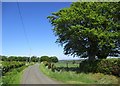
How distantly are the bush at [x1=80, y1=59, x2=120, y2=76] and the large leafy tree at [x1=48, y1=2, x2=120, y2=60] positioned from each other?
273cm

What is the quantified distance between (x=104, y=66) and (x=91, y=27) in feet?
22.7

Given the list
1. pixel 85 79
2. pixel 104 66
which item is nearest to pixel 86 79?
pixel 85 79

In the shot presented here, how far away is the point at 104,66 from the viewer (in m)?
35.8

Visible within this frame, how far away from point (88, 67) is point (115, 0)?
36.2 ft

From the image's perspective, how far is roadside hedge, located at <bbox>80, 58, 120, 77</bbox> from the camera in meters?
33.5

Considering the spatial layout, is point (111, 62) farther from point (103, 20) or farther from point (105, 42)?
point (103, 20)

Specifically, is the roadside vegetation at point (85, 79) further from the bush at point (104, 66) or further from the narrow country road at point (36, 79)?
the bush at point (104, 66)

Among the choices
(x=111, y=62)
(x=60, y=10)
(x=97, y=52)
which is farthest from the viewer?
(x=60, y=10)

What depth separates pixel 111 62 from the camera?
3425cm

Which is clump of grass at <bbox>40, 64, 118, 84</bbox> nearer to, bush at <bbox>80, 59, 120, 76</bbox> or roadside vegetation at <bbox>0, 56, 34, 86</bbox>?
bush at <bbox>80, 59, 120, 76</bbox>

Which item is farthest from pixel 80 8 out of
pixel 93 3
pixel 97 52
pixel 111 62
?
pixel 111 62

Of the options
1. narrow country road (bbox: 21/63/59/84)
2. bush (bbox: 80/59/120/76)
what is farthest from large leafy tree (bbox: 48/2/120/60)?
narrow country road (bbox: 21/63/59/84)

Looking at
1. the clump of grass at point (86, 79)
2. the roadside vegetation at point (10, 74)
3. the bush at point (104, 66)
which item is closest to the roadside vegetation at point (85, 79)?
the clump of grass at point (86, 79)

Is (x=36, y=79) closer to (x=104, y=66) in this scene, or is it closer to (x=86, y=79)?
(x=86, y=79)
